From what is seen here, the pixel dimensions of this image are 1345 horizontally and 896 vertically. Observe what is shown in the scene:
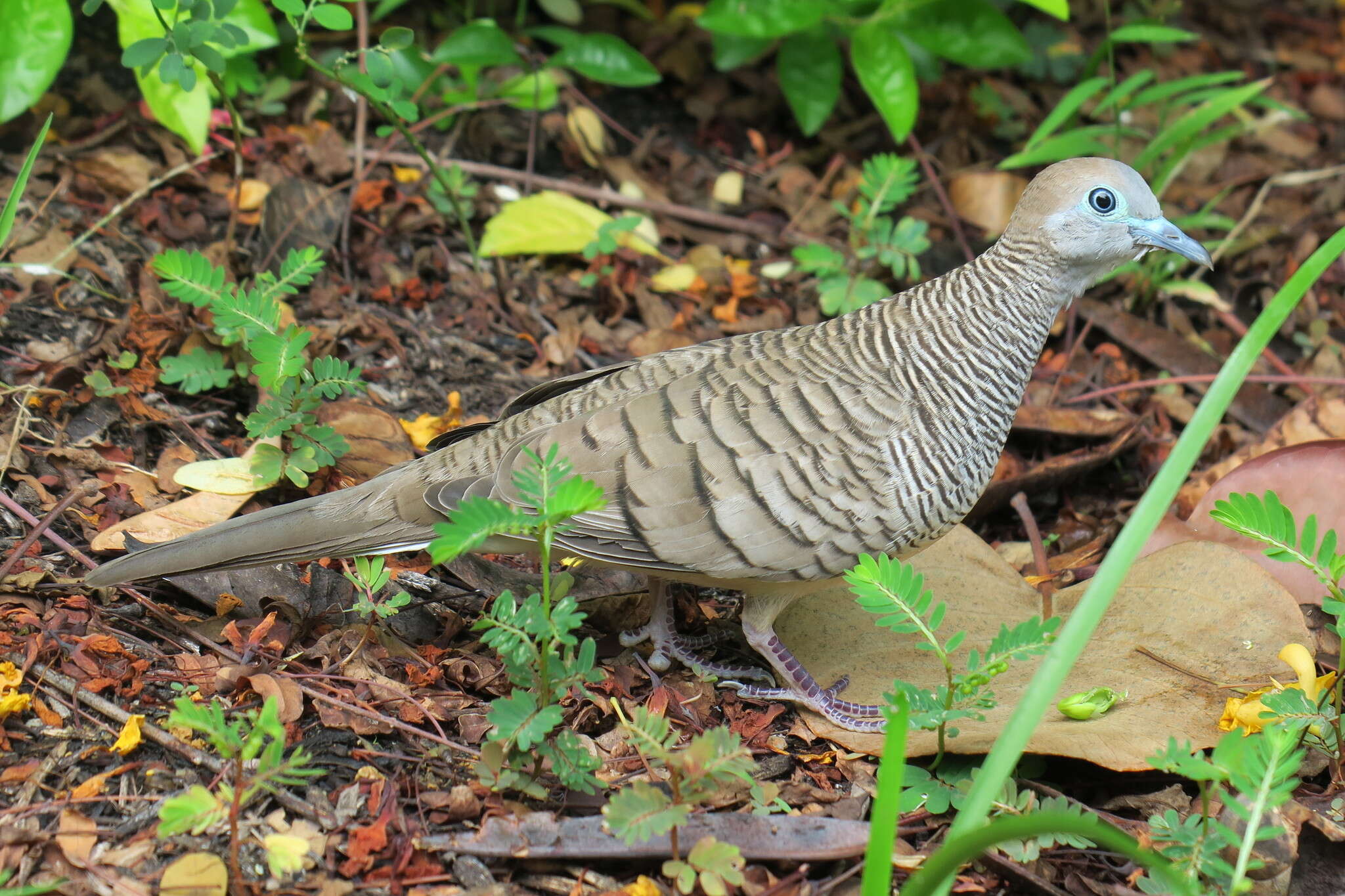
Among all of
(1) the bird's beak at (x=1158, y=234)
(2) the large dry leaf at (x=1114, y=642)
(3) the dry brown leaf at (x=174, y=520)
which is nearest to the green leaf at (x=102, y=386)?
(3) the dry brown leaf at (x=174, y=520)

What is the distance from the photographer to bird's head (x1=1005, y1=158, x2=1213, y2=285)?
10.5 ft

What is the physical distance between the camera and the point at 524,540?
9.87ft

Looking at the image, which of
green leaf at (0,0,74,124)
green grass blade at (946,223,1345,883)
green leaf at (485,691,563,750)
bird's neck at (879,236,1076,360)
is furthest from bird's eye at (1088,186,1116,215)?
green leaf at (0,0,74,124)

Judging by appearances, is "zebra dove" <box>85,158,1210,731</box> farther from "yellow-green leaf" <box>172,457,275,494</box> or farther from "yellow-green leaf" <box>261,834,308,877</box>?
"yellow-green leaf" <box>261,834,308,877</box>

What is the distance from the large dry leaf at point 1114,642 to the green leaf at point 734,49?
2.63m

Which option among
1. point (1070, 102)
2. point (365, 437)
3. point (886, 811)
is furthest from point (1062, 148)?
point (886, 811)

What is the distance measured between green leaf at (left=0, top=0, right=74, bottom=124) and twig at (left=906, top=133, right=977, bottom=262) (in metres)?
3.35

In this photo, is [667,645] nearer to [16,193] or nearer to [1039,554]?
[1039,554]

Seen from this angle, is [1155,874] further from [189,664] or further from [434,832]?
[189,664]

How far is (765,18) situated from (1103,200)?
6.91 feet

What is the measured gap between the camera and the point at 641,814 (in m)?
2.31

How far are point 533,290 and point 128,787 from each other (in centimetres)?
266

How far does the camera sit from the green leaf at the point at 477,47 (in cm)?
466

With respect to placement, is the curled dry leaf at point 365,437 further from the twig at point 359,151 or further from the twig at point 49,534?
the twig at point 359,151
